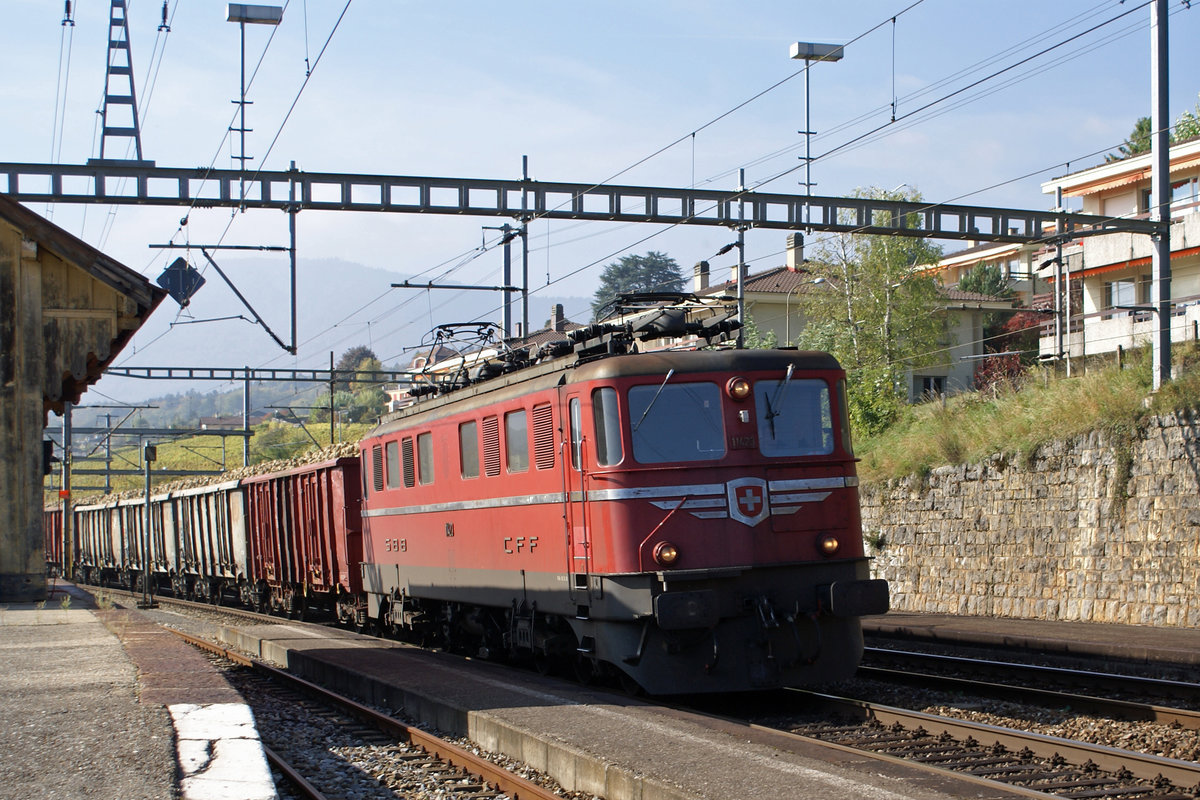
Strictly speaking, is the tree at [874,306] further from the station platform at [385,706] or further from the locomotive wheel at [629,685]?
the locomotive wheel at [629,685]

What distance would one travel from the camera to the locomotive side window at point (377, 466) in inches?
687

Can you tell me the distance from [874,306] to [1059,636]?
30.2m

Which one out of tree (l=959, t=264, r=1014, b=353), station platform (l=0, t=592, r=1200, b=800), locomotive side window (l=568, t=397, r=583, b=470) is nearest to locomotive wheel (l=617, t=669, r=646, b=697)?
station platform (l=0, t=592, r=1200, b=800)

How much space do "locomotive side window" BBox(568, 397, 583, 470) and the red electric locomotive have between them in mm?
Result: 20

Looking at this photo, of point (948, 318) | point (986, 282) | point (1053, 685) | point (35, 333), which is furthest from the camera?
point (986, 282)

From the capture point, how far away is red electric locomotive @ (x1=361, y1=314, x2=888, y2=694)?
34.9ft

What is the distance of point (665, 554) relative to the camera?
415 inches

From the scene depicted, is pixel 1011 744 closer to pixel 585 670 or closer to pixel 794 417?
pixel 794 417

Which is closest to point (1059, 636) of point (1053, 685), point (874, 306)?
point (1053, 685)

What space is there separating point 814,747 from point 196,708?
4.51m

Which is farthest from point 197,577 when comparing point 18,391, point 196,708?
point 196,708

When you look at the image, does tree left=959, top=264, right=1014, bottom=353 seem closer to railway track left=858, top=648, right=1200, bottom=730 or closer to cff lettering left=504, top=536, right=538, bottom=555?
railway track left=858, top=648, right=1200, bottom=730

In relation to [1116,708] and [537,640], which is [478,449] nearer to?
[537,640]

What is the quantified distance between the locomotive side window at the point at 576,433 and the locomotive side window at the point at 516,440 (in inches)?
41.1
